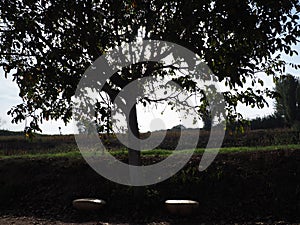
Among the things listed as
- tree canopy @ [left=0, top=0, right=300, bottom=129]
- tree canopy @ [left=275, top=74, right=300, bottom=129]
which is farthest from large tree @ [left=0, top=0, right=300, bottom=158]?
tree canopy @ [left=275, top=74, right=300, bottom=129]

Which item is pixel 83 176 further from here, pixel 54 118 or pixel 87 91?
pixel 87 91

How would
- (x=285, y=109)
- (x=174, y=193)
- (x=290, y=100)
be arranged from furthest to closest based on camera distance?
(x=285, y=109) → (x=290, y=100) → (x=174, y=193)

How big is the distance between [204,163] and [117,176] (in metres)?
2.33

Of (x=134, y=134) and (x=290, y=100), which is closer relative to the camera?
(x=134, y=134)

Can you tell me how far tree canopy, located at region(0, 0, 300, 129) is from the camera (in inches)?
169

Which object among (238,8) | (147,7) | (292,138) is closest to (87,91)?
A: (147,7)

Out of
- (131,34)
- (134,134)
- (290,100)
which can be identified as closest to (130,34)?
(131,34)

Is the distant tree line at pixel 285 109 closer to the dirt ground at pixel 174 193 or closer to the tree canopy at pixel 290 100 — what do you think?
the tree canopy at pixel 290 100

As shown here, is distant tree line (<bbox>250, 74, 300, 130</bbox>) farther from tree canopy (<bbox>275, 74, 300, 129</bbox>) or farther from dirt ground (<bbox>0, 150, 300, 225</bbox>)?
dirt ground (<bbox>0, 150, 300, 225</bbox>)

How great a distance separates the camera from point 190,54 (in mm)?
4652

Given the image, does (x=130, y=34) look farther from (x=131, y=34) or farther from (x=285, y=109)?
(x=285, y=109)

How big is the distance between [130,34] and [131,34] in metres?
0.02

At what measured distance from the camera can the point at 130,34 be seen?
5809mm

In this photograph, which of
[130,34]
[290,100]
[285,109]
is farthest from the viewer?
[285,109]
